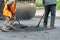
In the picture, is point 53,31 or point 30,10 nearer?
point 53,31

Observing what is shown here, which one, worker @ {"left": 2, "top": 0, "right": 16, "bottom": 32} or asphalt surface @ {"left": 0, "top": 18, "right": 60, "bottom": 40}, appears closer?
asphalt surface @ {"left": 0, "top": 18, "right": 60, "bottom": 40}

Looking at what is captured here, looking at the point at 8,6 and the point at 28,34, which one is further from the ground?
the point at 8,6

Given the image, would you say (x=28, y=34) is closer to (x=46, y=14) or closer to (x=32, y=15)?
(x=46, y=14)

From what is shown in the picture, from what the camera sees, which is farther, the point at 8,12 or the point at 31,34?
the point at 8,12

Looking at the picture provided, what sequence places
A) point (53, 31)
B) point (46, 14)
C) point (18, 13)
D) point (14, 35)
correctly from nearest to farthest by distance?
1. point (14, 35)
2. point (53, 31)
3. point (46, 14)
4. point (18, 13)

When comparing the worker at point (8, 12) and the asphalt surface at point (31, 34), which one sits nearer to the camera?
the asphalt surface at point (31, 34)

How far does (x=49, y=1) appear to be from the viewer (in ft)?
35.4

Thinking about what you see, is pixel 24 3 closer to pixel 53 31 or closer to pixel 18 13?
pixel 18 13

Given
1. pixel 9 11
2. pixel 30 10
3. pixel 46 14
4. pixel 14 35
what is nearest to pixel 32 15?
pixel 30 10

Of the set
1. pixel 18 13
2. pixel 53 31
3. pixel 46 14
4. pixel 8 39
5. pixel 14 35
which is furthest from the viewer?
A: pixel 18 13

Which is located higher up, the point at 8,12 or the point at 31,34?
the point at 8,12

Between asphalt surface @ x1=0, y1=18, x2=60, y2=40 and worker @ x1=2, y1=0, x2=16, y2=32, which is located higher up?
worker @ x1=2, y1=0, x2=16, y2=32

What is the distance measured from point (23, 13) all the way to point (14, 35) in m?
5.60

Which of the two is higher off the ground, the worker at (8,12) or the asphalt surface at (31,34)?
the worker at (8,12)
